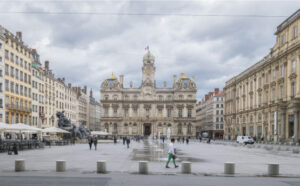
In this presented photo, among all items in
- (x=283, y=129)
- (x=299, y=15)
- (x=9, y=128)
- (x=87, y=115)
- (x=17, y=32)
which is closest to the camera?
(x=9, y=128)

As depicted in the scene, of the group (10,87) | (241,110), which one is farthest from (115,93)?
(10,87)

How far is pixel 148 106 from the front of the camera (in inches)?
4493

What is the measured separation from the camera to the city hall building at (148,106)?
112500 millimetres

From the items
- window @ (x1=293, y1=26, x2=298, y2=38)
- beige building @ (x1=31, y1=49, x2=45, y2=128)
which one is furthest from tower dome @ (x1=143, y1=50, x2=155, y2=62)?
window @ (x1=293, y1=26, x2=298, y2=38)

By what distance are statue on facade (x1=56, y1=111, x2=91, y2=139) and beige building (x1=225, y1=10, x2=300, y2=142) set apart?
1311 inches

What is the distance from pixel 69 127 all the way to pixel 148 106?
5858cm

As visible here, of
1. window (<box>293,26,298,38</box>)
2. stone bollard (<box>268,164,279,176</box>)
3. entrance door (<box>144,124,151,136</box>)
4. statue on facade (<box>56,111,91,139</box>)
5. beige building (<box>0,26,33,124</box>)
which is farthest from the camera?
entrance door (<box>144,124,151,136</box>)

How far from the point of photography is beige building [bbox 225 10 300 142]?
5187 cm

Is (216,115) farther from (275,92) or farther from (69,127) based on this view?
(69,127)

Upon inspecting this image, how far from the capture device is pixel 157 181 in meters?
14.1

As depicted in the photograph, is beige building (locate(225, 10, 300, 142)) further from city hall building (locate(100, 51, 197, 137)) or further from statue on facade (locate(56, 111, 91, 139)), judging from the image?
statue on facade (locate(56, 111, 91, 139))

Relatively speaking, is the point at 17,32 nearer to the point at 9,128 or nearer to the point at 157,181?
the point at 9,128

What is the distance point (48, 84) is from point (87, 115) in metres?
53.9

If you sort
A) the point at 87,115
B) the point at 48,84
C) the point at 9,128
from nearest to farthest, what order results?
1. the point at 9,128
2. the point at 48,84
3. the point at 87,115
